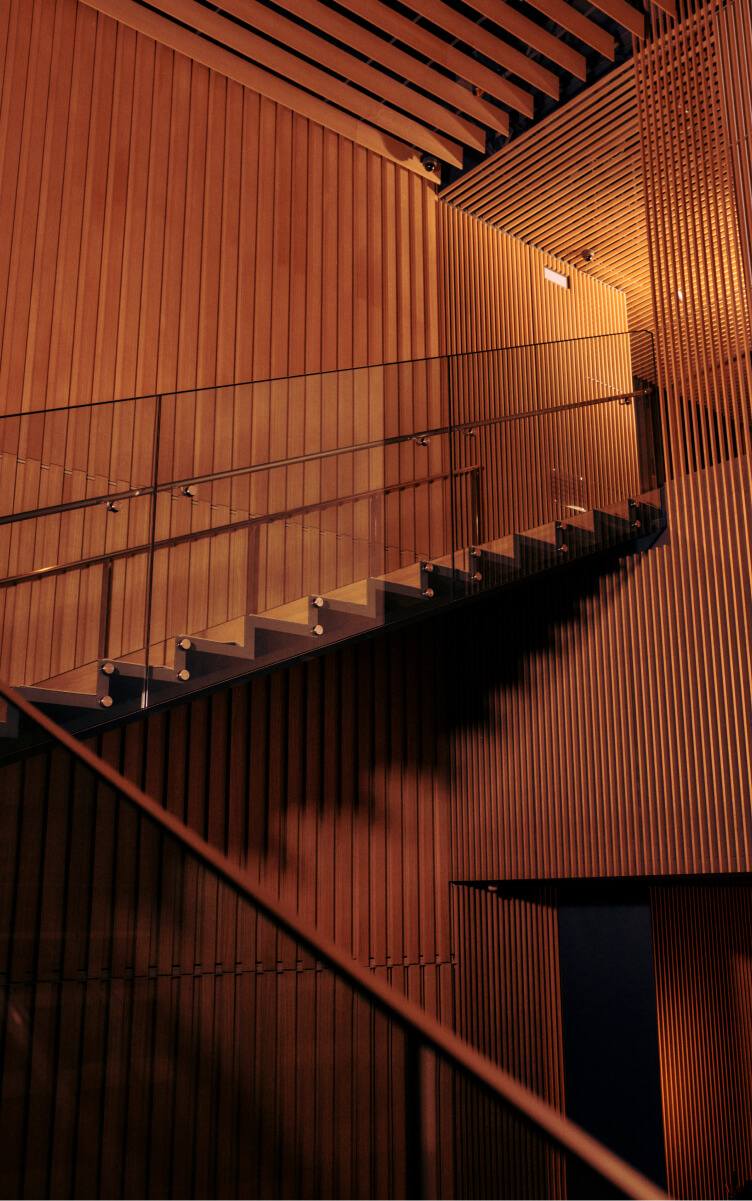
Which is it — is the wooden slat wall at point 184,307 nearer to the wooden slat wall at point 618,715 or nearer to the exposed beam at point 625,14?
the wooden slat wall at point 618,715

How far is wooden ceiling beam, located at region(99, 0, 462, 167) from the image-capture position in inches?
261

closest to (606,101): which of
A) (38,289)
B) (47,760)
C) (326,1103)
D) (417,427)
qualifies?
(417,427)

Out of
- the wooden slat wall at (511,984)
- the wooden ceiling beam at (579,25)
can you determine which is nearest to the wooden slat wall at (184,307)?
the wooden ceiling beam at (579,25)

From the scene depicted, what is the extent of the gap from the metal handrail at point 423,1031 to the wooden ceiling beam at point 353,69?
6338 mm

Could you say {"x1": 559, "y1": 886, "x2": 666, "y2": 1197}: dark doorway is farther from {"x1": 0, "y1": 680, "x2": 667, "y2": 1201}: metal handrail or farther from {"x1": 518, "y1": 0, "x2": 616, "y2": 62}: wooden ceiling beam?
{"x1": 518, "y1": 0, "x2": 616, "y2": 62}: wooden ceiling beam

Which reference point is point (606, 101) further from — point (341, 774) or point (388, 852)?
point (388, 852)

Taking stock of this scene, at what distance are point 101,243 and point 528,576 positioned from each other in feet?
11.8

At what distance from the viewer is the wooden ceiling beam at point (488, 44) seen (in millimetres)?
6605

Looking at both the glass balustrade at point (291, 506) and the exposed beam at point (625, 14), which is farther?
the exposed beam at point (625, 14)

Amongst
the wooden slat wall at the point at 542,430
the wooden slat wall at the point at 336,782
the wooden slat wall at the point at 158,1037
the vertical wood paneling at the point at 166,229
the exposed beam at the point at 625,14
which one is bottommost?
the wooden slat wall at the point at 158,1037

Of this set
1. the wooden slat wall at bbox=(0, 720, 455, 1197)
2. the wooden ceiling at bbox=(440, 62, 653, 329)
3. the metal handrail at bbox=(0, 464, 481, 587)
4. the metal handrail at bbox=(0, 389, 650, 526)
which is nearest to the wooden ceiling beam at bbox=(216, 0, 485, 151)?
the wooden ceiling at bbox=(440, 62, 653, 329)

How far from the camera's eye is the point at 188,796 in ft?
20.5

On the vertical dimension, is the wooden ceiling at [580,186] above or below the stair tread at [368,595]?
above

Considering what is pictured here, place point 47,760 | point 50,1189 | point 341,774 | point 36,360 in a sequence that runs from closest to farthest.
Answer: point 50,1189 → point 47,760 → point 36,360 → point 341,774
